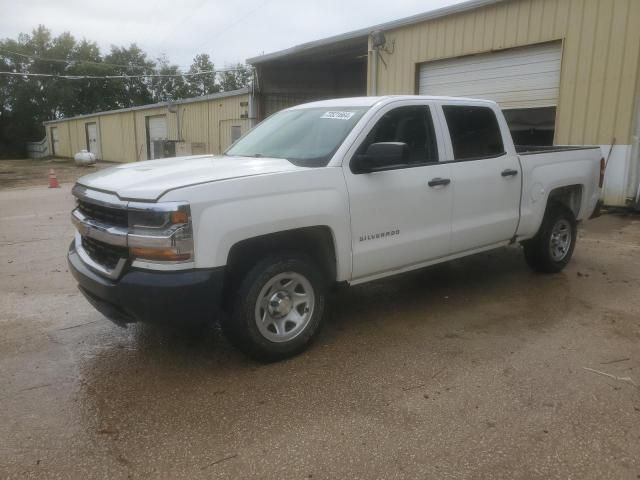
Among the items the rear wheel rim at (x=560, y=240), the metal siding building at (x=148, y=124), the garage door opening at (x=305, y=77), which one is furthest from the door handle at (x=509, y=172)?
the metal siding building at (x=148, y=124)

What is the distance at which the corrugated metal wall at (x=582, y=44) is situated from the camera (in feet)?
29.5

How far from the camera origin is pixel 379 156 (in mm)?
3941

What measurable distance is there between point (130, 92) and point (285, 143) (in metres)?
60.3

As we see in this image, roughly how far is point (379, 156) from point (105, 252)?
205cm

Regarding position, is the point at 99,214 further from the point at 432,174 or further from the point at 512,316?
the point at 512,316

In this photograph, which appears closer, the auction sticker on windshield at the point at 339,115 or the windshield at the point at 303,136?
the windshield at the point at 303,136

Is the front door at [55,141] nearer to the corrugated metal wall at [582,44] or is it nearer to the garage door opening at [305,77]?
the garage door opening at [305,77]

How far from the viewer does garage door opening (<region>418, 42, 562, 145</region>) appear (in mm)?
10203

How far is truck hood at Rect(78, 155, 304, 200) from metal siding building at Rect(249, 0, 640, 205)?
758cm

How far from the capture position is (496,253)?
7.38m

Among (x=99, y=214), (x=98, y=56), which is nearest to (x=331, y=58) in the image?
(x=99, y=214)

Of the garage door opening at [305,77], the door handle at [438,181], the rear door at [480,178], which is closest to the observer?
the door handle at [438,181]

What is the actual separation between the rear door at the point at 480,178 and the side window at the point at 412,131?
20 cm

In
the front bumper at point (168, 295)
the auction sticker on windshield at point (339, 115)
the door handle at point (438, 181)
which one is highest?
the auction sticker on windshield at point (339, 115)
